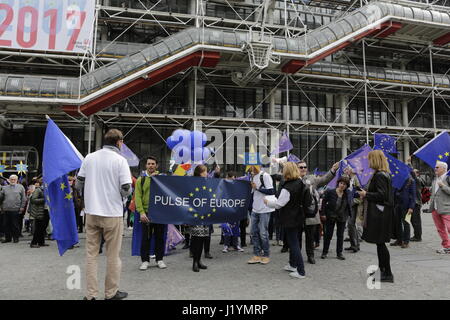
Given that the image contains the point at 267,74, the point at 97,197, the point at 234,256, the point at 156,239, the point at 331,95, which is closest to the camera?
the point at 97,197

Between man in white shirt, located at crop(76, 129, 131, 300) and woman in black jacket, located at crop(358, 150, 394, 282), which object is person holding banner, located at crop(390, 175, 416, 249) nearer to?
woman in black jacket, located at crop(358, 150, 394, 282)

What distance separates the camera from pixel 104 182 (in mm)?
3891

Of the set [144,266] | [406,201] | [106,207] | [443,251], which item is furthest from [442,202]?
[106,207]

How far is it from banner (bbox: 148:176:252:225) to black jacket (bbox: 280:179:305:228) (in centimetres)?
129

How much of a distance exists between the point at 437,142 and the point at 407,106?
22.6 m

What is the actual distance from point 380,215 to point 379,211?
0.06 m

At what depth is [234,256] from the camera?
665 cm

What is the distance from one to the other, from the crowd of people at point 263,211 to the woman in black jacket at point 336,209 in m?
0.02

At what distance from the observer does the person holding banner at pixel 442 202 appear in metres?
6.89

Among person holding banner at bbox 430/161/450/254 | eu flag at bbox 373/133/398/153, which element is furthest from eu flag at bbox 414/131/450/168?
eu flag at bbox 373/133/398/153

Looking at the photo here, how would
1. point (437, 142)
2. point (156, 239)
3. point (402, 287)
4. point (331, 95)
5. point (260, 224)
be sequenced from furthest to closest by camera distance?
point (331, 95) < point (437, 142) < point (260, 224) < point (156, 239) < point (402, 287)

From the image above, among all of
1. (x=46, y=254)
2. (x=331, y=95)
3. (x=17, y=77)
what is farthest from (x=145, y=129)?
(x=46, y=254)

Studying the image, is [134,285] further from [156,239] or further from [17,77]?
[17,77]

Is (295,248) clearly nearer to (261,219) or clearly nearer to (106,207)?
(261,219)
